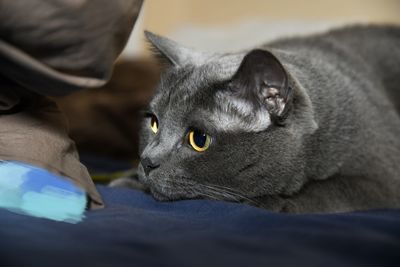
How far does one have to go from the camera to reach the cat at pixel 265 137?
3.92 ft

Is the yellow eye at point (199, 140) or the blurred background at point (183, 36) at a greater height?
the yellow eye at point (199, 140)

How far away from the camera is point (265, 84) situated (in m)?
1.20

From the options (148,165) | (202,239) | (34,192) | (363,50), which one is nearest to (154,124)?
(148,165)

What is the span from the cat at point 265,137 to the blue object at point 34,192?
0.27m

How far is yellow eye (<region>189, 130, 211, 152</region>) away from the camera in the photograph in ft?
3.95

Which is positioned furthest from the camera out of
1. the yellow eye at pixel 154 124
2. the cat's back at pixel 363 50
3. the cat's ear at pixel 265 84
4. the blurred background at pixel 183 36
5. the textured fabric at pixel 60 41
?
the blurred background at pixel 183 36

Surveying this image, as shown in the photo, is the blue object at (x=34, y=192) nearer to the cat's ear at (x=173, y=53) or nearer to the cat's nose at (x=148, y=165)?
the cat's nose at (x=148, y=165)

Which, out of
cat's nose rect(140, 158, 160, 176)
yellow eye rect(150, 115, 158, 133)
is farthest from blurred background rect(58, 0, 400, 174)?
cat's nose rect(140, 158, 160, 176)

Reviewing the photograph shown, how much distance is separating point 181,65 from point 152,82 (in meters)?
1.30

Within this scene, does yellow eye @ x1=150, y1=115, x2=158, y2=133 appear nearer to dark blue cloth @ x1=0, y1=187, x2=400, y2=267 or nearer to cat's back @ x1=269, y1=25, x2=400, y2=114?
dark blue cloth @ x1=0, y1=187, x2=400, y2=267

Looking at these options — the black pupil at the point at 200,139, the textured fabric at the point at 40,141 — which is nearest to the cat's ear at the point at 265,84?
the black pupil at the point at 200,139

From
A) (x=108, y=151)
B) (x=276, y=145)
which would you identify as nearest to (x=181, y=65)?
(x=276, y=145)

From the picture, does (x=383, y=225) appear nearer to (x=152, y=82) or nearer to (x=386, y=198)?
(x=386, y=198)

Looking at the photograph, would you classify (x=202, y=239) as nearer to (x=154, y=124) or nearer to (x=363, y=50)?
(x=154, y=124)
